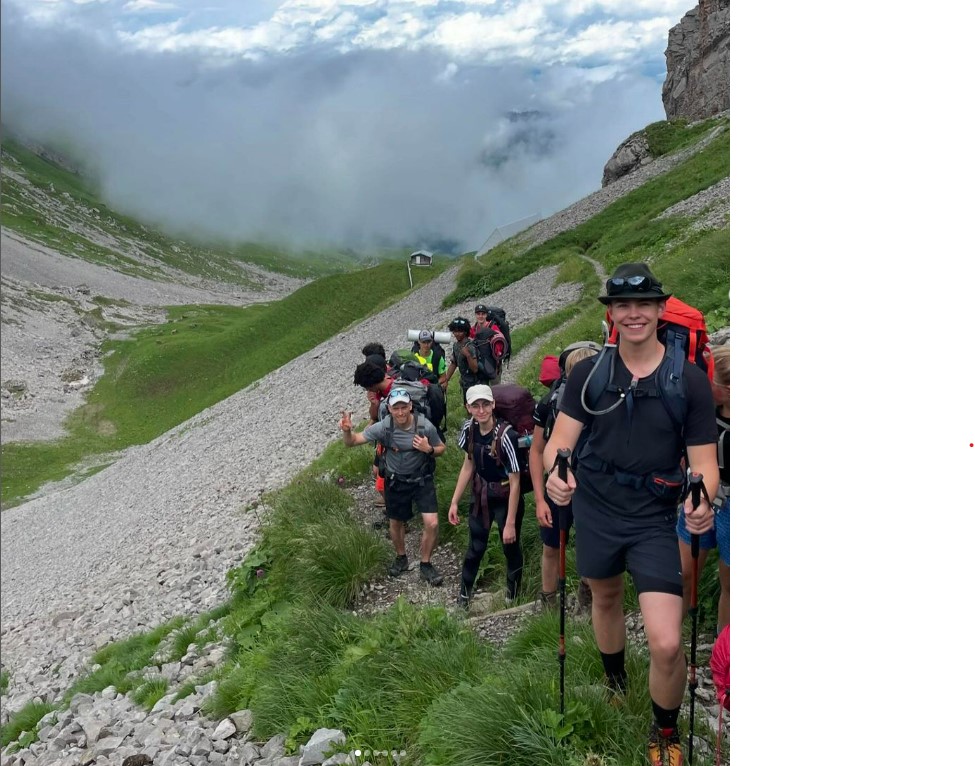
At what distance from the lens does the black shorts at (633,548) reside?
3.88 metres

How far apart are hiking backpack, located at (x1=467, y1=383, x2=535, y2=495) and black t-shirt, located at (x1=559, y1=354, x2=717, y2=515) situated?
99.2 inches

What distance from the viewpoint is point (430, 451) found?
785 cm

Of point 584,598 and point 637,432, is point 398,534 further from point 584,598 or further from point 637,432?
point 637,432

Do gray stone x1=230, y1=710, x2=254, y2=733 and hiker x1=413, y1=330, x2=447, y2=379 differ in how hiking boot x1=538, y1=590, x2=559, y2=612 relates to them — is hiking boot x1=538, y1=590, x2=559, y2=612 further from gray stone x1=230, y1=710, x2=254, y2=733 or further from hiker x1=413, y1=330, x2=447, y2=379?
hiker x1=413, y1=330, x2=447, y2=379

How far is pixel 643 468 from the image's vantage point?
3.97 meters

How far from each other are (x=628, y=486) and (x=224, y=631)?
7.20 m

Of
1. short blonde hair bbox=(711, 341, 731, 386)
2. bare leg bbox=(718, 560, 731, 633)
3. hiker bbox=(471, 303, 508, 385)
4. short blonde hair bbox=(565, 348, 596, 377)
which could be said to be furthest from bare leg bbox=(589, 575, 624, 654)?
hiker bbox=(471, 303, 508, 385)

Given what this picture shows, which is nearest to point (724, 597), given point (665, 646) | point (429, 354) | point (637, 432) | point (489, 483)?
point (665, 646)

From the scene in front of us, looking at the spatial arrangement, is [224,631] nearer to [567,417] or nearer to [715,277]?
[567,417]

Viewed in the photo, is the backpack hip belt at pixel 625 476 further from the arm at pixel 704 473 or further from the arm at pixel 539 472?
the arm at pixel 539 472

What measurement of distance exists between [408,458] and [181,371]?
176 ft

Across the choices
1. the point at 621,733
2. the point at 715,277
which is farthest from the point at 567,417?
the point at 715,277

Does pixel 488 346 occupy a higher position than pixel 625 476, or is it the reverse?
pixel 488 346

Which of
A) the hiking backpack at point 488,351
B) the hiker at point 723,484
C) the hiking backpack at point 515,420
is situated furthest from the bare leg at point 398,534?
the hiker at point 723,484
